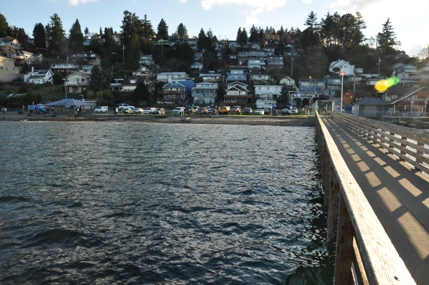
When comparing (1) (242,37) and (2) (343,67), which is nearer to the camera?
(2) (343,67)

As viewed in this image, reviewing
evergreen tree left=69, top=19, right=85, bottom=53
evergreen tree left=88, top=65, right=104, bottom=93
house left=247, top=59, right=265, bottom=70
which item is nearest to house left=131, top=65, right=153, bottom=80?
evergreen tree left=88, top=65, right=104, bottom=93

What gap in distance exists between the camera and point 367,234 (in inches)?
142

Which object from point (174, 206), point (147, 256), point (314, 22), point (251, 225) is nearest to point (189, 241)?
point (147, 256)

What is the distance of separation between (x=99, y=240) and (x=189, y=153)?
52.1 ft

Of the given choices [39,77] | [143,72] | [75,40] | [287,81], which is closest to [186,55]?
[143,72]

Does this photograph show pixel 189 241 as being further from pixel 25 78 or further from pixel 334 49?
pixel 334 49

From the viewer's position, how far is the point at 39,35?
427 feet

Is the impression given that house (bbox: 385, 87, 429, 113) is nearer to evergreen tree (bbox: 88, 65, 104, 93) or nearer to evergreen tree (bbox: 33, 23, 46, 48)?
evergreen tree (bbox: 88, 65, 104, 93)

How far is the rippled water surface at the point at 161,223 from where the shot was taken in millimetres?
7508

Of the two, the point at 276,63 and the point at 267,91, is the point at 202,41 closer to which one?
the point at 276,63

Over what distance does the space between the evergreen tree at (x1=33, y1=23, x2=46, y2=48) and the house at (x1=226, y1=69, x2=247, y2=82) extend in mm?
80672

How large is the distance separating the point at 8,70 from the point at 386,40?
121627 millimetres

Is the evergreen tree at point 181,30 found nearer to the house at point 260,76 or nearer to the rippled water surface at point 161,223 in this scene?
the house at point 260,76

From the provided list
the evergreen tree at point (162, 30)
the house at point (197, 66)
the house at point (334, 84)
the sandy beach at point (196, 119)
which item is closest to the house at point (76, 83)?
the sandy beach at point (196, 119)
